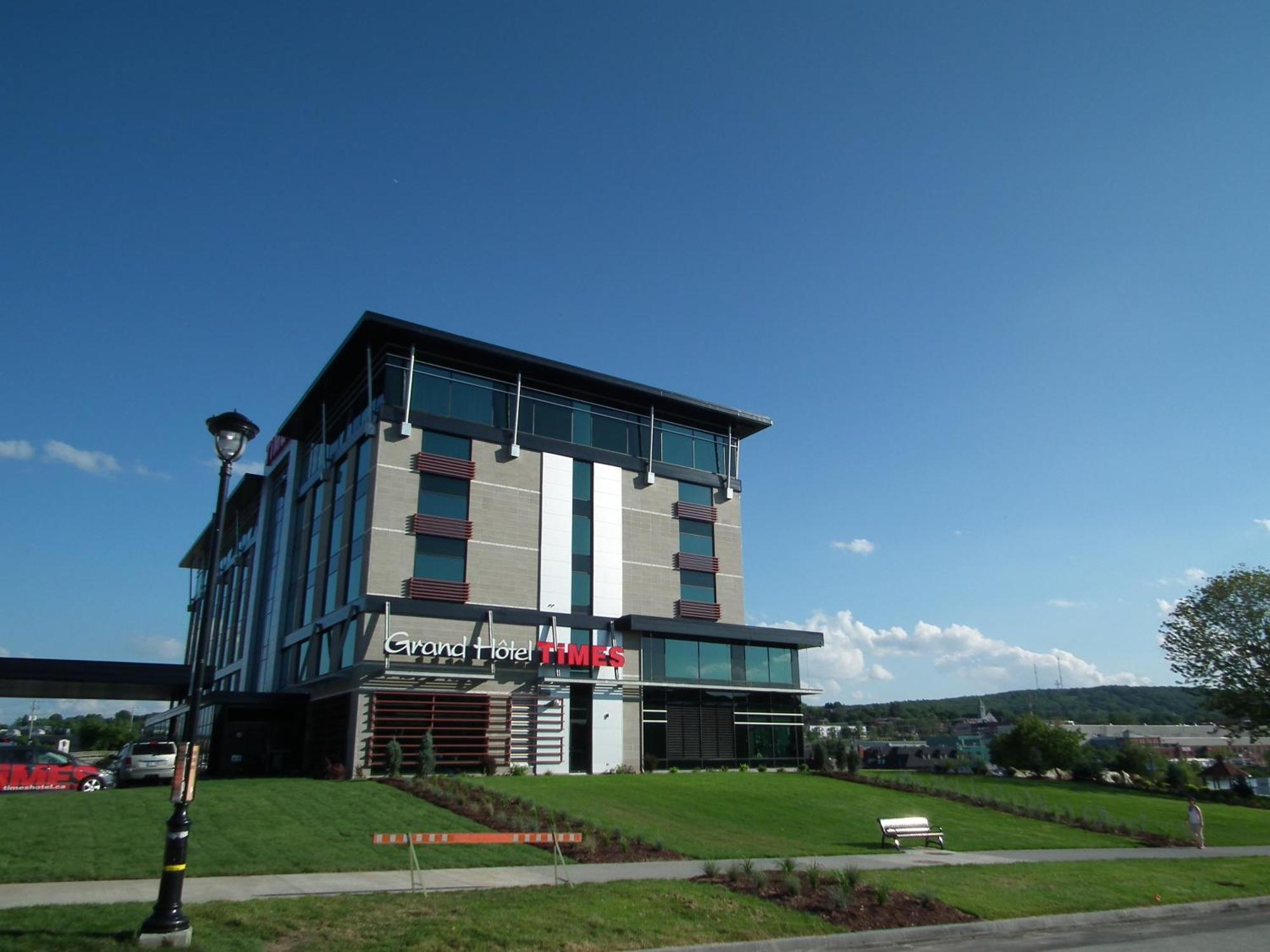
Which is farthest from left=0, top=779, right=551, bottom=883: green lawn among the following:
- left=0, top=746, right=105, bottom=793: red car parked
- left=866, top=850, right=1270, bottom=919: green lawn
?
left=866, top=850, right=1270, bottom=919: green lawn

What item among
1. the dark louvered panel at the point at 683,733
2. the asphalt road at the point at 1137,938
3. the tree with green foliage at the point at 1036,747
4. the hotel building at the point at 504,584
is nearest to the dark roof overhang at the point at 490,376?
the hotel building at the point at 504,584

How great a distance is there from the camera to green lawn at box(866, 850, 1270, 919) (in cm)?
1489

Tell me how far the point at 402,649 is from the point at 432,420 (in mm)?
10916

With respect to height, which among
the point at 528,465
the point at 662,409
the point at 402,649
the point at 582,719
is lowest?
the point at 582,719

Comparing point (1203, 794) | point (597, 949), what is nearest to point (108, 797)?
point (597, 949)

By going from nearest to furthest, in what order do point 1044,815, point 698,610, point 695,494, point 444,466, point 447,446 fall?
point 1044,815 → point 444,466 → point 447,446 → point 698,610 → point 695,494

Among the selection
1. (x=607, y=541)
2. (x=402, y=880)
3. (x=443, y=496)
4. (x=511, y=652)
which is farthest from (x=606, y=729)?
(x=402, y=880)

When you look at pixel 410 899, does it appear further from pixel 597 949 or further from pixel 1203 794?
pixel 1203 794

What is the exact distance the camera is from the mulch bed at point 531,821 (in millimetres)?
18578

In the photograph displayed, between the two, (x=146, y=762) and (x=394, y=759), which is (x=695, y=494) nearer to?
(x=394, y=759)

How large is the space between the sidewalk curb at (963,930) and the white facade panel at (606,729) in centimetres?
2745

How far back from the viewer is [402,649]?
37.1m

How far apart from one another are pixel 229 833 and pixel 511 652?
68.9 feet

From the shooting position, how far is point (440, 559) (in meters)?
40.2
